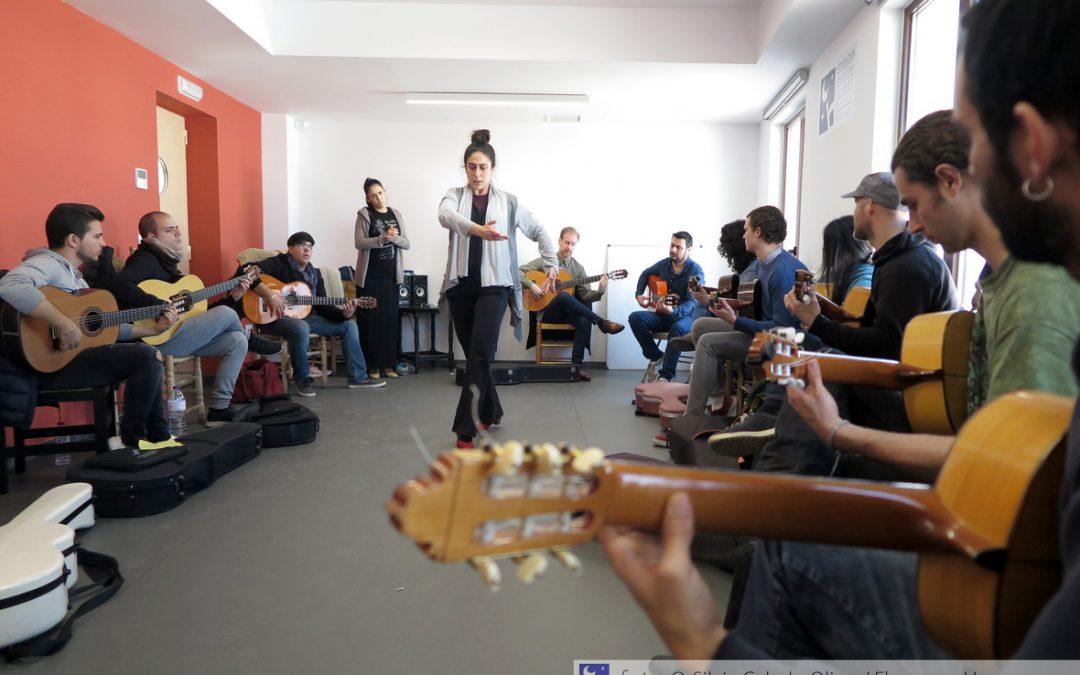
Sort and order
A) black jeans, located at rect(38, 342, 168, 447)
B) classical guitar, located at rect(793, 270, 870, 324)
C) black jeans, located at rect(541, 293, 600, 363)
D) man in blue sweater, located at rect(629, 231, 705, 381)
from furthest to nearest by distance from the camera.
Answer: black jeans, located at rect(541, 293, 600, 363) < man in blue sweater, located at rect(629, 231, 705, 381) < black jeans, located at rect(38, 342, 168, 447) < classical guitar, located at rect(793, 270, 870, 324)

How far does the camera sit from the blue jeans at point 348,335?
5.76 meters

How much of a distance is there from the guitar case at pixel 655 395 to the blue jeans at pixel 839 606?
3.43 metres

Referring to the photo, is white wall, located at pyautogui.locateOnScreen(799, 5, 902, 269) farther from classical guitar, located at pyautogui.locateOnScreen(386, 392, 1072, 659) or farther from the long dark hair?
classical guitar, located at pyautogui.locateOnScreen(386, 392, 1072, 659)

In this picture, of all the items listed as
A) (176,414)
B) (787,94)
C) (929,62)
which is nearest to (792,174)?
(787,94)

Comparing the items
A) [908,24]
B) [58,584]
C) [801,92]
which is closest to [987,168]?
[58,584]

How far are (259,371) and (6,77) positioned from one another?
2246mm

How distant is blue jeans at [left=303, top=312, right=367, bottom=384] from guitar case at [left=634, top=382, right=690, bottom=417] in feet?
8.28

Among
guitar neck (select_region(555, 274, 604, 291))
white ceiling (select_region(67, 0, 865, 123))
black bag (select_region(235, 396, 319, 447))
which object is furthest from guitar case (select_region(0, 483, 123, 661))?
guitar neck (select_region(555, 274, 604, 291))

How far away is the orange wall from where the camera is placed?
355cm

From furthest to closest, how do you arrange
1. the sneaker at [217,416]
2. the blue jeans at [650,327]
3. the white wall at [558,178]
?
1. the white wall at [558,178]
2. the blue jeans at [650,327]
3. the sneaker at [217,416]

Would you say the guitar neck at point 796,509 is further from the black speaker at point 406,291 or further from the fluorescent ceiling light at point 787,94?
the black speaker at point 406,291

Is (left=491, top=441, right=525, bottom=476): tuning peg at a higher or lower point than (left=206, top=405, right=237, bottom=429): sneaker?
higher

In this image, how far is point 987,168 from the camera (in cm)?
66

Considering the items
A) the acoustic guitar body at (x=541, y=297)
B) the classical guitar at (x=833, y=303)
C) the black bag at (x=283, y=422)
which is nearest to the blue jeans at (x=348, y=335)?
the acoustic guitar body at (x=541, y=297)
